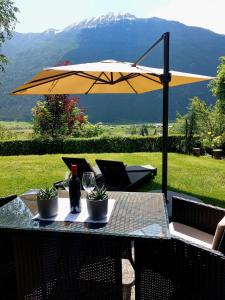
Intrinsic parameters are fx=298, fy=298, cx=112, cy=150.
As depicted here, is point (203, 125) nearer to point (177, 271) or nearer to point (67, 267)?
point (177, 271)

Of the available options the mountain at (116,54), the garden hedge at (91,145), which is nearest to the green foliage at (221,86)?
the garden hedge at (91,145)

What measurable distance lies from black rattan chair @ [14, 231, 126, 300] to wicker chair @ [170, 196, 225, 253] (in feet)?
2.65

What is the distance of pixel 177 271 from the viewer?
2.14 m

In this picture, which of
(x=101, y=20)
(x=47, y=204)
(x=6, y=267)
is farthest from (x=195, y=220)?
(x=101, y=20)

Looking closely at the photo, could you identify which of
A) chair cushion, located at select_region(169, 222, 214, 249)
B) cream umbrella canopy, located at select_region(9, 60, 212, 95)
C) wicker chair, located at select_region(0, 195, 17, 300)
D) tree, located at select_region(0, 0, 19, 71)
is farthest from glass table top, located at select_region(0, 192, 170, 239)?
tree, located at select_region(0, 0, 19, 71)

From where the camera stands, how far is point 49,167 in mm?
8242

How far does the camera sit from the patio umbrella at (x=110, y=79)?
3.53 m

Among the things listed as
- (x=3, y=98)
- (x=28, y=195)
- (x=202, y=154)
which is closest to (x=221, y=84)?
(x=202, y=154)

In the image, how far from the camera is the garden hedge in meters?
11.8

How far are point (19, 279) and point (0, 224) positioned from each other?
458 mm

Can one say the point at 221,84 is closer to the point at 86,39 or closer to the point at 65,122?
the point at 65,122

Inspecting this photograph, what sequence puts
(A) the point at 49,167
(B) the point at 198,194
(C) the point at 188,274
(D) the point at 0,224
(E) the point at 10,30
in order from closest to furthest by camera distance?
(C) the point at 188,274 → (D) the point at 0,224 → (B) the point at 198,194 → (A) the point at 49,167 → (E) the point at 10,30

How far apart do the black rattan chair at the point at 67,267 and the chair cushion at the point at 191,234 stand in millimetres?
704

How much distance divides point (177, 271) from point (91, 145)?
10.1 m
